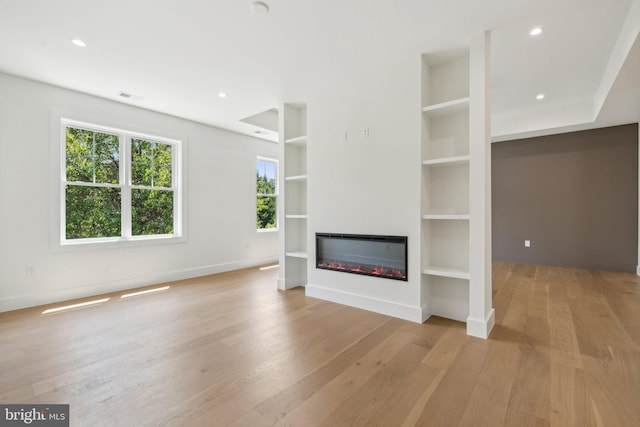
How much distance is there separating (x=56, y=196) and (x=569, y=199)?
807 centimetres

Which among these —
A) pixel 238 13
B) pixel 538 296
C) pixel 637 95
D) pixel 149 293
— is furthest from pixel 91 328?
pixel 637 95

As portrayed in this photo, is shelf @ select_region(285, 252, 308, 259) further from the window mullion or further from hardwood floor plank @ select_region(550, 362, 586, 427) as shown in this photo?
hardwood floor plank @ select_region(550, 362, 586, 427)

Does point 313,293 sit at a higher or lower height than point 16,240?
lower

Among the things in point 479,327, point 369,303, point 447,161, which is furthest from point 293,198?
point 479,327

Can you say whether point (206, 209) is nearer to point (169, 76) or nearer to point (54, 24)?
point (169, 76)

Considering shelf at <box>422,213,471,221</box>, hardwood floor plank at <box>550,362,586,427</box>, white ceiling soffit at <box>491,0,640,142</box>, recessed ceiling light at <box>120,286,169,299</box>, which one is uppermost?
white ceiling soffit at <box>491,0,640,142</box>

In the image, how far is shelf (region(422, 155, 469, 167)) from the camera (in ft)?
8.71

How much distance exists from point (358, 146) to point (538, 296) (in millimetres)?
2942

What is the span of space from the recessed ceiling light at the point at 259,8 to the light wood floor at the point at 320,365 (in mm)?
2688

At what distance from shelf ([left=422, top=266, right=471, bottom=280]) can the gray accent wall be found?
3947 mm

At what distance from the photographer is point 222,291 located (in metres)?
4.05

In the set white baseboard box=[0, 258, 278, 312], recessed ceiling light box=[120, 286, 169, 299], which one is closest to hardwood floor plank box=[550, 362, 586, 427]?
recessed ceiling light box=[120, 286, 169, 299]

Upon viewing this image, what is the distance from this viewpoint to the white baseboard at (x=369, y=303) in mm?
2914

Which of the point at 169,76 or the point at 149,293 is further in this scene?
the point at 149,293
